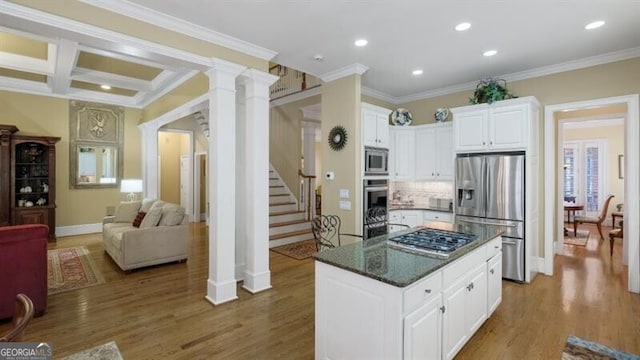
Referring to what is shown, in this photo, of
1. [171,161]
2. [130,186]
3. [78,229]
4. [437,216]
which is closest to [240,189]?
[437,216]

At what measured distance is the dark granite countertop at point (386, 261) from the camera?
1796 millimetres

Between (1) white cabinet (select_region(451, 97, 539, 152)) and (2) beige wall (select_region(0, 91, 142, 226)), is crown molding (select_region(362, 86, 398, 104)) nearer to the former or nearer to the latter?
(1) white cabinet (select_region(451, 97, 539, 152))

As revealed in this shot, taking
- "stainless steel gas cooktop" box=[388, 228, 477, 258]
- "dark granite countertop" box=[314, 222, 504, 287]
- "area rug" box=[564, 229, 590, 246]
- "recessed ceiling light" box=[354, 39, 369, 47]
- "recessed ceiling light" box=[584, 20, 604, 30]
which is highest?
"recessed ceiling light" box=[354, 39, 369, 47]

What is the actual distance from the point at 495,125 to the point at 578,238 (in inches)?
178

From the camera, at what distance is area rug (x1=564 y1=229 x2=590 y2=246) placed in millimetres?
6309

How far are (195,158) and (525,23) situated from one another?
7.98 m

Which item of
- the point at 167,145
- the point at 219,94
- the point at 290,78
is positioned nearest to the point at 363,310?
the point at 219,94

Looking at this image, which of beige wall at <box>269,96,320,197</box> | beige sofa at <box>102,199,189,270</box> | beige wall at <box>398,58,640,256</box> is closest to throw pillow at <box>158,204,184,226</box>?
beige sofa at <box>102,199,189,270</box>

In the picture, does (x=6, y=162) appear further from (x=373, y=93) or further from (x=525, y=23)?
(x=525, y=23)

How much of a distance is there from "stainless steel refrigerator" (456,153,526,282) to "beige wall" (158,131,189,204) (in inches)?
304

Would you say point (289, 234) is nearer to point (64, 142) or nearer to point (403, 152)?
point (403, 152)

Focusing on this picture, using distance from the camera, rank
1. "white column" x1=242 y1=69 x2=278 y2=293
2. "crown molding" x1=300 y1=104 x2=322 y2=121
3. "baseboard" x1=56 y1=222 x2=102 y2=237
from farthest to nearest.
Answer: "crown molding" x1=300 y1=104 x2=322 y2=121 → "baseboard" x1=56 y1=222 x2=102 y2=237 → "white column" x1=242 y1=69 x2=278 y2=293

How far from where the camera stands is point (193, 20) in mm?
3113

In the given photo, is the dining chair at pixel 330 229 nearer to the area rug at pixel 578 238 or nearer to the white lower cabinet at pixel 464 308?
the white lower cabinet at pixel 464 308
